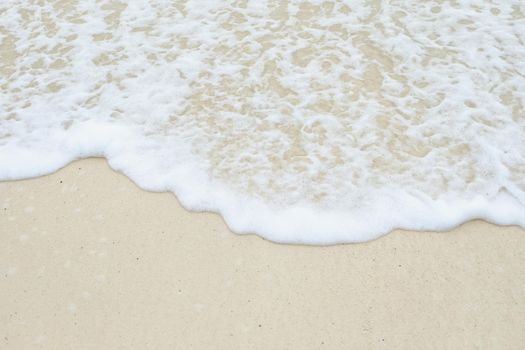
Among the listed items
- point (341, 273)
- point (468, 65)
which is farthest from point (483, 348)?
point (468, 65)

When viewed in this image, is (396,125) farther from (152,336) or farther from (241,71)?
(152,336)

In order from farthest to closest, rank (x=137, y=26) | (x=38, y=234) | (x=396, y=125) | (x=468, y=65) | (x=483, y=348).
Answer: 1. (x=137, y=26)
2. (x=468, y=65)
3. (x=396, y=125)
4. (x=38, y=234)
5. (x=483, y=348)

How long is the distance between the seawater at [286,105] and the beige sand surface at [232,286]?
111 millimetres

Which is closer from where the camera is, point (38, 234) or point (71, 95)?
point (38, 234)

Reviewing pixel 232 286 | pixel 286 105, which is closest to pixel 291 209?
pixel 232 286

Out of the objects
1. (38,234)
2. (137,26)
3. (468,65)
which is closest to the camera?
(38,234)

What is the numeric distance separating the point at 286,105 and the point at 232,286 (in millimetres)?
1043

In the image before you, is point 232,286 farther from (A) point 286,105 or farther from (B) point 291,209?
(A) point 286,105

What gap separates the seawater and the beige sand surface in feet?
0.36

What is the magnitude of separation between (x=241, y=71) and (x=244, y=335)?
151 centimetres

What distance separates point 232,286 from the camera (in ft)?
6.54

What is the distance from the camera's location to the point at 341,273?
6.61ft

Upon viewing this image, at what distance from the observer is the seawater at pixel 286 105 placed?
7.44 ft

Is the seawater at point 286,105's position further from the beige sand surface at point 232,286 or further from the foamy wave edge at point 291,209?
the beige sand surface at point 232,286
